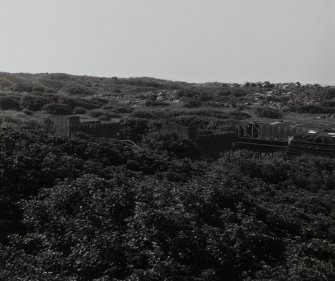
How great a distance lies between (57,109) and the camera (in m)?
31.3

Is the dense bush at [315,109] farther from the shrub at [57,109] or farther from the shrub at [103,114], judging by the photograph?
the shrub at [57,109]

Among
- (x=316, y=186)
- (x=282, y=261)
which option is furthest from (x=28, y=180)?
(x=316, y=186)

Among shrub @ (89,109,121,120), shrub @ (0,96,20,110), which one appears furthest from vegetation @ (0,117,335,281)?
shrub @ (0,96,20,110)

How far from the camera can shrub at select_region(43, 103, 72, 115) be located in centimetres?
3062

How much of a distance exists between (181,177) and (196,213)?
4503 mm

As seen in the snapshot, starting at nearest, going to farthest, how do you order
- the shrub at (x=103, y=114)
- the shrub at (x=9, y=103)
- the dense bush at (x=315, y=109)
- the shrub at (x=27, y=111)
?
the shrub at (x=27, y=111) < the shrub at (x=9, y=103) < the shrub at (x=103, y=114) < the dense bush at (x=315, y=109)

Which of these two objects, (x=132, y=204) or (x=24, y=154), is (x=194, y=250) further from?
(x=24, y=154)

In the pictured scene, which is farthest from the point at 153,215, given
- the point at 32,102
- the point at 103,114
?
the point at 32,102

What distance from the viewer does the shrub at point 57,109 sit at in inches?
1205

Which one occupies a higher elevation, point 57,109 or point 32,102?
point 32,102

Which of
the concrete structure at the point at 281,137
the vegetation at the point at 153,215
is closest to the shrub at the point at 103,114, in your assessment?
the concrete structure at the point at 281,137

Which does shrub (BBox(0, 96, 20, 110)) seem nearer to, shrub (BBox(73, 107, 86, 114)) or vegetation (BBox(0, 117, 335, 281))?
shrub (BBox(73, 107, 86, 114))

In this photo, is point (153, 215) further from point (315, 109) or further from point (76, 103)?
point (315, 109)

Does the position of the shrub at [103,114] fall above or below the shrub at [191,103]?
below
